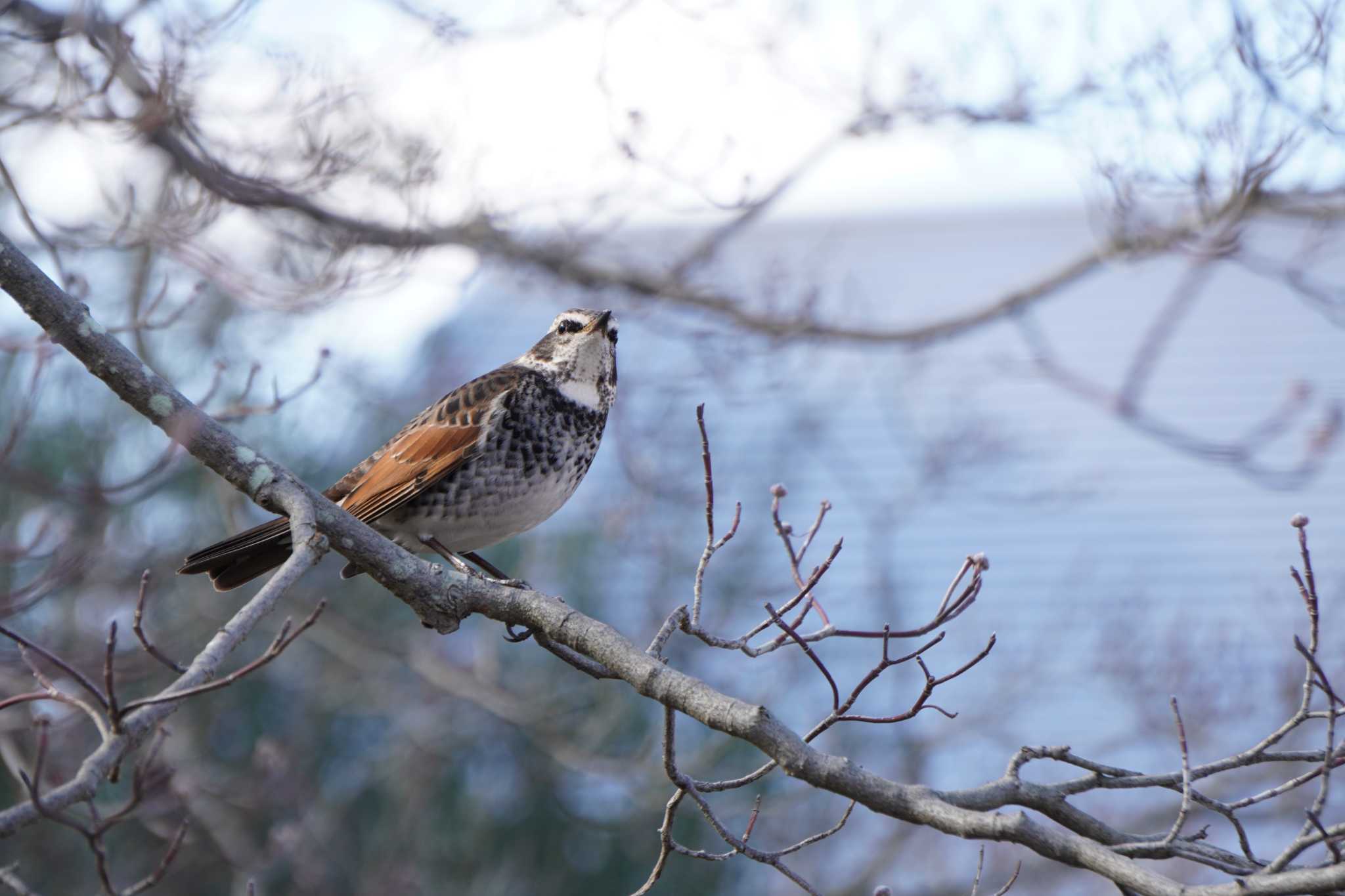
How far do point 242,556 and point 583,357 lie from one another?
4.24ft

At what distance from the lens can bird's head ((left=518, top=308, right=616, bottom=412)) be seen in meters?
4.36

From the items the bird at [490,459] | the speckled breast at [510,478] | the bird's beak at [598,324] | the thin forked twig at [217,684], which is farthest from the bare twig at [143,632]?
the bird's beak at [598,324]

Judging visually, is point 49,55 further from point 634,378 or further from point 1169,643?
point 1169,643

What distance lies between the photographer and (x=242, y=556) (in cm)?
377

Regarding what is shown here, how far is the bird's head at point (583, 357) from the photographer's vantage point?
436cm

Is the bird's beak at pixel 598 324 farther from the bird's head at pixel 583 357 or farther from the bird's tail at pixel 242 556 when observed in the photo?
the bird's tail at pixel 242 556

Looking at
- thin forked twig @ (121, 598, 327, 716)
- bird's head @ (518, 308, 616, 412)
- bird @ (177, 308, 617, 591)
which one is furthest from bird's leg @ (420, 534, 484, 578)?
thin forked twig @ (121, 598, 327, 716)

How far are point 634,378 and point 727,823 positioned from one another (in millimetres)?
3332

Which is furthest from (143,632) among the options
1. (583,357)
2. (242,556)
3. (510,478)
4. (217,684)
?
(583,357)

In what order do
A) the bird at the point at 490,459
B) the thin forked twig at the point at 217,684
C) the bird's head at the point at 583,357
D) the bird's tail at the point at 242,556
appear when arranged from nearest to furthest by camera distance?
the thin forked twig at the point at 217,684 → the bird's tail at the point at 242,556 → the bird at the point at 490,459 → the bird's head at the point at 583,357

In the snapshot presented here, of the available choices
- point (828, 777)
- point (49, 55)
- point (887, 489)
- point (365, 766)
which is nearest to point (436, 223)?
point (49, 55)

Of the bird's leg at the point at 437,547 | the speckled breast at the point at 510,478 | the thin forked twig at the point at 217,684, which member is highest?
the speckled breast at the point at 510,478

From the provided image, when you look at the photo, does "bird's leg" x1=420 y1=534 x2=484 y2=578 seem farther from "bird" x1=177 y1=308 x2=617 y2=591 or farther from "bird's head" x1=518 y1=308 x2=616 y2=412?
"bird's head" x1=518 y1=308 x2=616 y2=412

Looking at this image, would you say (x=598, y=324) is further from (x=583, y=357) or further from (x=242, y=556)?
(x=242, y=556)
